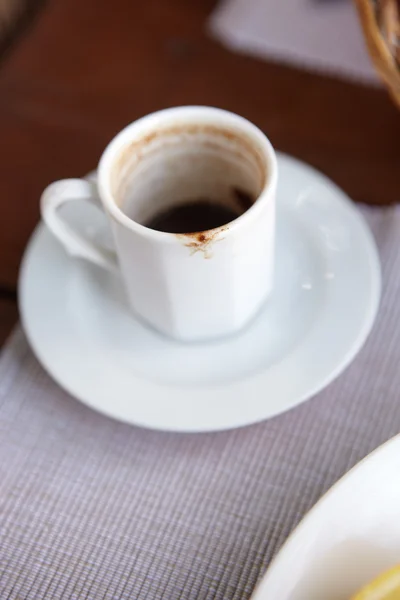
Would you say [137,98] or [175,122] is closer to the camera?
[175,122]

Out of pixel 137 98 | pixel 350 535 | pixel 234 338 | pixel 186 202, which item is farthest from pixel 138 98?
pixel 350 535

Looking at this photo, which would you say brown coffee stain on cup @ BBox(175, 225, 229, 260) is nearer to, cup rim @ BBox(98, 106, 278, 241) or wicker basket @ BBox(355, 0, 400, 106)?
cup rim @ BBox(98, 106, 278, 241)

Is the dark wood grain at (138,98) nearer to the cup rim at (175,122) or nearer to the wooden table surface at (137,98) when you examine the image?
the wooden table surface at (137,98)

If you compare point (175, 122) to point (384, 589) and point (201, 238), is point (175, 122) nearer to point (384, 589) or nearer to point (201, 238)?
point (201, 238)

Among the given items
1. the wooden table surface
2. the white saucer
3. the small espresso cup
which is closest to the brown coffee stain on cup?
the small espresso cup

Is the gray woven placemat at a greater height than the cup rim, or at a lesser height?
lesser

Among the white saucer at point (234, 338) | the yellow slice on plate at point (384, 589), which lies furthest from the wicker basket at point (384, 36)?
the yellow slice on plate at point (384, 589)

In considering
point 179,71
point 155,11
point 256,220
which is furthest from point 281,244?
point 155,11

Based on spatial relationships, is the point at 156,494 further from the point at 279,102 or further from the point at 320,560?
the point at 279,102
